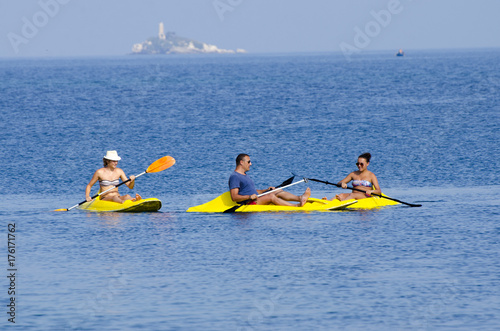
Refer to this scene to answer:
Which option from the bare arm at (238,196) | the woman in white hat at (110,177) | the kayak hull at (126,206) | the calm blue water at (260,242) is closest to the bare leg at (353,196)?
the calm blue water at (260,242)

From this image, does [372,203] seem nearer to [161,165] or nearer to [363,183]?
[363,183]

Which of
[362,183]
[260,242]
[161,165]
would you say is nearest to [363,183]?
[362,183]

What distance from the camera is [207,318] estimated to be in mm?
12875

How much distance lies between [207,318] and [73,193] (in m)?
15.0

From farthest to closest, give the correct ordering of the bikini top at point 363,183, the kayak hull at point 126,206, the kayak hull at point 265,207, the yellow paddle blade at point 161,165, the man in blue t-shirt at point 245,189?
the yellow paddle blade at point 161,165, the bikini top at point 363,183, the kayak hull at point 126,206, the kayak hull at point 265,207, the man in blue t-shirt at point 245,189

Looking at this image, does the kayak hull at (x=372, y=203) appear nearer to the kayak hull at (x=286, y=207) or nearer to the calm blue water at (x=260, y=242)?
the kayak hull at (x=286, y=207)

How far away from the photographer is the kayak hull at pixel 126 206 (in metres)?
21.9

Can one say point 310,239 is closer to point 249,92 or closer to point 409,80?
point 249,92

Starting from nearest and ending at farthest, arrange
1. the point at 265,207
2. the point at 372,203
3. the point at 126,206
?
the point at 265,207
the point at 126,206
the point at 372,203

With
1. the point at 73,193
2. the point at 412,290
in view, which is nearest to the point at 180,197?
the point at 73,193

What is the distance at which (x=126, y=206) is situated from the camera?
22078mm

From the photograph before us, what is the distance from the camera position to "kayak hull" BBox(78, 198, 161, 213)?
71.9ft

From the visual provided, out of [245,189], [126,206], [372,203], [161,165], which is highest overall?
[161,165]

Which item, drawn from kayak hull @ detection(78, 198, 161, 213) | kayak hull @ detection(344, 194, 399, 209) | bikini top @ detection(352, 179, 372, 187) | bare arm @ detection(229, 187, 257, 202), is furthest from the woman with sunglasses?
kayak hull @ detection(78, 198, 161, 213)
